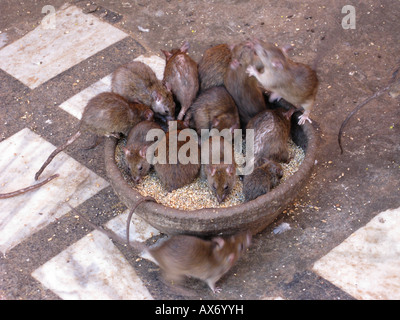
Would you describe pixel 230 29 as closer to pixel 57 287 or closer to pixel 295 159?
pixel 295 159

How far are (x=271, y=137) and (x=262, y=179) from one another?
0.38 metres

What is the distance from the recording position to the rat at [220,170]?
3965mm

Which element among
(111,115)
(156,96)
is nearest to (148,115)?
(156,96)

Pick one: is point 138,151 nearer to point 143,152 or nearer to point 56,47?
point 143,152

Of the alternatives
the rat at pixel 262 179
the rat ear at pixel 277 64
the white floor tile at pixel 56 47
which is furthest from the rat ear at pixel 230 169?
the white floor tile at pixel 56 47

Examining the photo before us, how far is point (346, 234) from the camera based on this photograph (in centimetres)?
419

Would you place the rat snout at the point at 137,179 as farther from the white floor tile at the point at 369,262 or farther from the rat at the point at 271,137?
the white floor tile at the point at 369,262

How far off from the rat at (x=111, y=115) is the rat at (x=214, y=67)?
54 cm

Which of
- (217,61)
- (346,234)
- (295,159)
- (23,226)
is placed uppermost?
(217,61)

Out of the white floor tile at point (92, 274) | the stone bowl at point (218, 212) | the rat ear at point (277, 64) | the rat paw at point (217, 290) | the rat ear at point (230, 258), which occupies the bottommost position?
the white floor tile at point (92, 274)

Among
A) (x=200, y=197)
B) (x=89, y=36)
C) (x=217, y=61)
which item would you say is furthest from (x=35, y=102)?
(x=200, y=197)

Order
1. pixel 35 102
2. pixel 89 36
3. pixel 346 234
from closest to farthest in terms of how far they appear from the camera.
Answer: pixel 346 234
pixel 35 102
pixel 89 36

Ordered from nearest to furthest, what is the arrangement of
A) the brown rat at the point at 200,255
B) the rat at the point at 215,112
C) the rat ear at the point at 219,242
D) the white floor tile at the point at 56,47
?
the brown rat at the point at 200,255, the rat ear at the point at 219,242, the rat at the point at 215,112, the white floor tile at the point at 56,47

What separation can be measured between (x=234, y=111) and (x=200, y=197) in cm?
77
